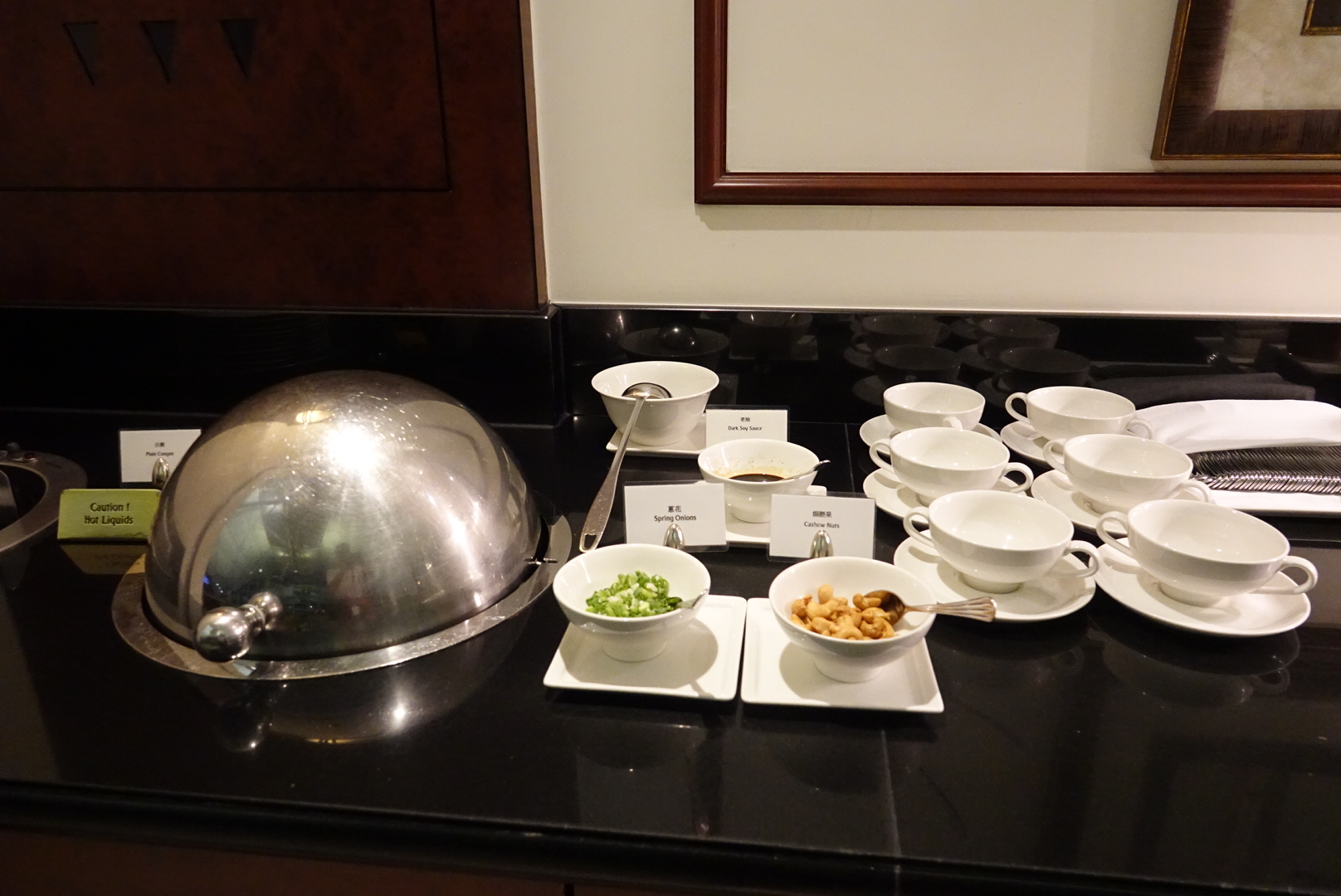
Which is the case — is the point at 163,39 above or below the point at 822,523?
above

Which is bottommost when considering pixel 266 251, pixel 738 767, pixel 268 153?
pixel 738 767

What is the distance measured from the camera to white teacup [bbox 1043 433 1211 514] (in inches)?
31.0

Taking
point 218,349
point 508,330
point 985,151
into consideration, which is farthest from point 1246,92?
point 218,349

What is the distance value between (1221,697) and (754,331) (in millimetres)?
642

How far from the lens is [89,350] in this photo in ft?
3.72

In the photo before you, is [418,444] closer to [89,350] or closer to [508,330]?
[508,330]

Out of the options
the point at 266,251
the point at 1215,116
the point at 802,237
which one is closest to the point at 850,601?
the point at 802,237

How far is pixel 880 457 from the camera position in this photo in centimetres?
98

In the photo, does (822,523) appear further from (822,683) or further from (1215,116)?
(1215,116)

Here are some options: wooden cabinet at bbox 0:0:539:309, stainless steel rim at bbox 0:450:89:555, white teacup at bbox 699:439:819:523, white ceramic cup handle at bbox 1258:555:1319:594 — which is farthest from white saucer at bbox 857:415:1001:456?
stainless steel rim at bbox 0:450:89:555

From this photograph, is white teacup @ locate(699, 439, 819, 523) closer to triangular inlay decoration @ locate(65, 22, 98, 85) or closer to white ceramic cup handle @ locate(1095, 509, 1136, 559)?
white ceramic cup handle @ locate(1095, 509, 1136, 559)

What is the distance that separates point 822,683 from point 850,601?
0.25 feet

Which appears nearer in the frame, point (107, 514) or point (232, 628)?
point (232, 628)

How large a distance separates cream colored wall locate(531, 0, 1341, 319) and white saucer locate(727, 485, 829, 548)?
0.34 m
